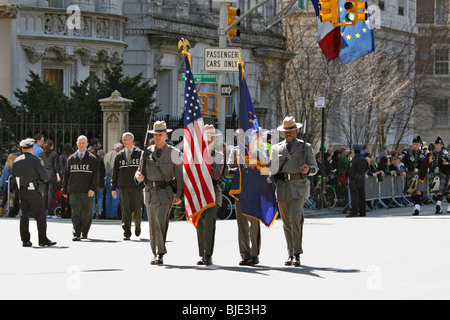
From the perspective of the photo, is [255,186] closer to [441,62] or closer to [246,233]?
[246,233]

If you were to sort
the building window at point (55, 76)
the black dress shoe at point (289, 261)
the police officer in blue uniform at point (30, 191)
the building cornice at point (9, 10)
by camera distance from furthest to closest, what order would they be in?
the building window at point (55, 76), the building cornice at point (9, 10), the police officer in blue uniform at point (30, 191), the black dress shoe at point (289, 261)

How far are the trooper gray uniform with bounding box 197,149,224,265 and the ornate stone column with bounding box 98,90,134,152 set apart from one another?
11923 millimetres

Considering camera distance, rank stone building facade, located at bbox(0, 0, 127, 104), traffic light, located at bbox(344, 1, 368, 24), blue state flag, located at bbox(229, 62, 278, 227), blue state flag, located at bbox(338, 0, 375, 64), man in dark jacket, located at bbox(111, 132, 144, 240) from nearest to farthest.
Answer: blue state flag, located at bbox(229, 62, 278, 227), man in dark jacket, located at bbox(111, 132, 144, 240), traffic light, located at bbox(344, 1, 368, 24), blue state flag, located at bbox(338, 0, 375, 64), stone building facade, located at bbox(0, 0, 127, 104)

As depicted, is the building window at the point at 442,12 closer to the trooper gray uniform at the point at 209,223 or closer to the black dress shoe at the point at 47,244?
the black dress shoe at the point at 47,244

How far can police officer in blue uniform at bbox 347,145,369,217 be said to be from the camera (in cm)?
2832

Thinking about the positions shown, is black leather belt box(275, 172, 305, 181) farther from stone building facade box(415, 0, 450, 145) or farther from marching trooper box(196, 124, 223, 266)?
stone building facade box(415, 0, 450, 145)

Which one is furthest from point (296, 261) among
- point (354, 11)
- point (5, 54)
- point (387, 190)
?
point (5, 54)

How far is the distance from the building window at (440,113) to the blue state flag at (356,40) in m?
38.4

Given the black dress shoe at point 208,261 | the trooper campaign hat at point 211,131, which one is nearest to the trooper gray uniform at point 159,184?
the trooper campaign hat at point 211,131

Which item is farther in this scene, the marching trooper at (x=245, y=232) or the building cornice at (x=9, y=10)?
the building cornice at (x=9, y=10)

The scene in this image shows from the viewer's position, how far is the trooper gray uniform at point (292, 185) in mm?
15047

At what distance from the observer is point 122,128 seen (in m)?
27.7

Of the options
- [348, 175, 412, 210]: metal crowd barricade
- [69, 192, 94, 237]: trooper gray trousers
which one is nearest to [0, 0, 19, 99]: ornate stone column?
[348, 175, 412, 210]: metal crowd barricade
